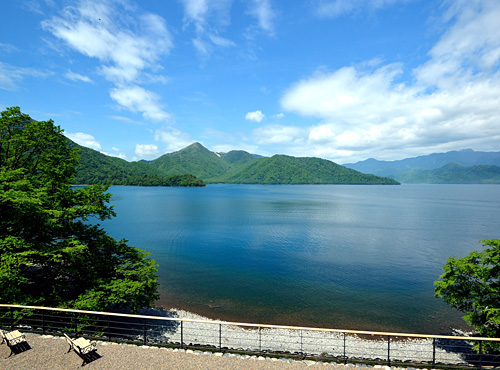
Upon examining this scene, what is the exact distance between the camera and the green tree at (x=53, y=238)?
13.9m

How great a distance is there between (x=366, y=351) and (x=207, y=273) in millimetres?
21059

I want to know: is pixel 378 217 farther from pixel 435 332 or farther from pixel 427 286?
pixel 435 332

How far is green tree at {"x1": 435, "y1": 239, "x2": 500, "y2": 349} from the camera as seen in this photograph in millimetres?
13789

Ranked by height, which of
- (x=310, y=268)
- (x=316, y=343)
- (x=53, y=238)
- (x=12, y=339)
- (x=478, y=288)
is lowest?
(x=310, y=268)

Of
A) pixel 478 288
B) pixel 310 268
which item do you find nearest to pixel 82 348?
pixel 478 288

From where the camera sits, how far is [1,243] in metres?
13.4

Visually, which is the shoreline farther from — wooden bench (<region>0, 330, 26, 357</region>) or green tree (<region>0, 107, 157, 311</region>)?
wooden bench (<region>0, 330, 26, 357</region>)

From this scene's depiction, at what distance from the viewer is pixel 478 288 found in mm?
15094

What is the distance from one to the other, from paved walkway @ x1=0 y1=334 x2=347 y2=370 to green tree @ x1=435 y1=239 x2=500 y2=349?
35.3 feet

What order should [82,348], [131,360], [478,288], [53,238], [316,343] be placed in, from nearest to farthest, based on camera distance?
1. [82,348]
2. [131,360]
3. [478,288]
4. [316,343]
5. [53,238]

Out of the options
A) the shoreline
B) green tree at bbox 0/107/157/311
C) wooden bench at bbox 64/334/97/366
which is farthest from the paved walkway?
the shoreline

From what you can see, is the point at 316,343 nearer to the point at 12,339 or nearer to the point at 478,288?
the point at 478,288

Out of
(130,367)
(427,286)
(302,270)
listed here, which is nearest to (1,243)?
(130,367)

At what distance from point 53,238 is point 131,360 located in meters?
12.4
